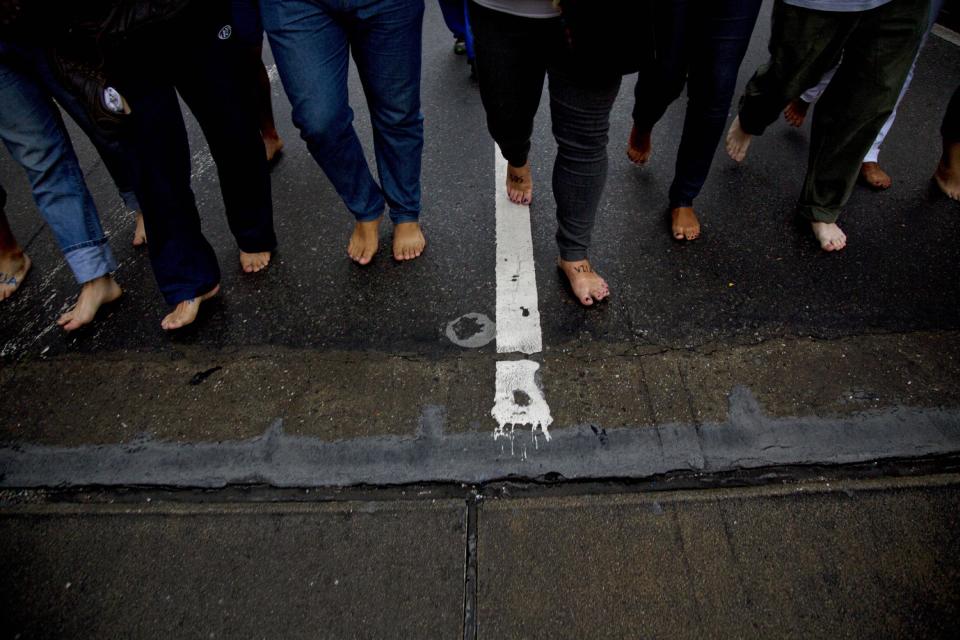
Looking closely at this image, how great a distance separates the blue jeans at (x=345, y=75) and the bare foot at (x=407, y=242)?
22 cm

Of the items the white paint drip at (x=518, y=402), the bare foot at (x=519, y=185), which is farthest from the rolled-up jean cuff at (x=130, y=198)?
the white paint drip at (x=518, y=402)

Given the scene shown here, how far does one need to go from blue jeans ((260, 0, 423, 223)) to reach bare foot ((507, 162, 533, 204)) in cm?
52

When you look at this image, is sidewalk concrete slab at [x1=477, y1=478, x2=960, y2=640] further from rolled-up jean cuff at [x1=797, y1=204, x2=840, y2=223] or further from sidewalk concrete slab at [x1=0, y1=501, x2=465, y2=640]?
rolled-up jean cuff at [x1=797, y1=204, x2=840, y2=223]

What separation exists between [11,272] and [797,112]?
13.8 ft

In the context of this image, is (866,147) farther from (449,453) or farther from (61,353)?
(61,353)

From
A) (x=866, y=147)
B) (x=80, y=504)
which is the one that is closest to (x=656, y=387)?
(x=866, y=147)

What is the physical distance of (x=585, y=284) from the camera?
8.07 feet

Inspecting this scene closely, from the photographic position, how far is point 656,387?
2139 millimetres

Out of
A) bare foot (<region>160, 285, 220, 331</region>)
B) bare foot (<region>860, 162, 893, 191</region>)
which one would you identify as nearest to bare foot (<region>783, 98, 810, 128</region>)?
bare foot (<region>860, 162, 893, 191</region>)

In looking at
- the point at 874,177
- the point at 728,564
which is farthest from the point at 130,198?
the point at 874,177

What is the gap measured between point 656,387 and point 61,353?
2.46 metres

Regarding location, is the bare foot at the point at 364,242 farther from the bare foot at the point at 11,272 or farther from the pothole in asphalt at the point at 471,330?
the bare foot at the point at 11,272

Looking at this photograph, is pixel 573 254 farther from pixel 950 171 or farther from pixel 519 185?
pixel 950 171

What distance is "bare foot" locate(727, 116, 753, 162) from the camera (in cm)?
294
